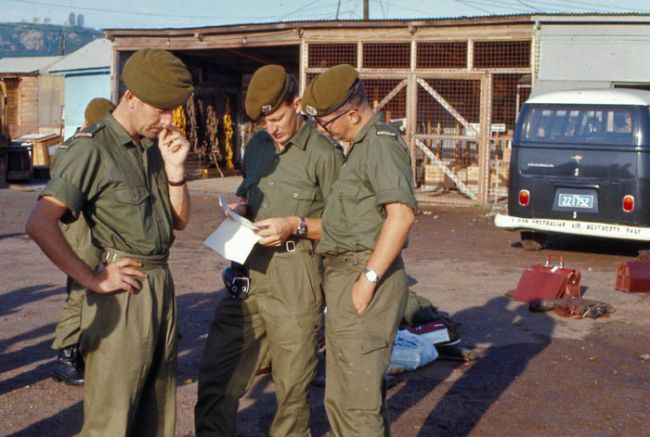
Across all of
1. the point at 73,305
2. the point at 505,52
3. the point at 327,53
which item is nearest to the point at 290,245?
the point at 73,305

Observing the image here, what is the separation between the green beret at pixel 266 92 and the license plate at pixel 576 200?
7.89 metres

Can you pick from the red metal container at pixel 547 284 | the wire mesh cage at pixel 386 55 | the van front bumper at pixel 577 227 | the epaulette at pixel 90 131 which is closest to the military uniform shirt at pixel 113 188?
the epaulette at pixel 90 131

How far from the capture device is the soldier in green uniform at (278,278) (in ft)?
16.1

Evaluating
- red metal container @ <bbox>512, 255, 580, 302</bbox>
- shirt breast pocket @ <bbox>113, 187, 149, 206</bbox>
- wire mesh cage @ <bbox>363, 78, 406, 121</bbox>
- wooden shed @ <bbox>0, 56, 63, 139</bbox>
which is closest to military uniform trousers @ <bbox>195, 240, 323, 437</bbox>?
shirt breast pocket @ <bbox>113, 187, 149, 206</bbox>

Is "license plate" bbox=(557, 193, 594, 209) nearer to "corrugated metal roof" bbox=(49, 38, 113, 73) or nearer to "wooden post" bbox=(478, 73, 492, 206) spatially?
"wooden post" bbox=(478, 73, 492, 206)

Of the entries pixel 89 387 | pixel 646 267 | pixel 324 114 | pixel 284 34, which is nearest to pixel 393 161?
pixel 324 114

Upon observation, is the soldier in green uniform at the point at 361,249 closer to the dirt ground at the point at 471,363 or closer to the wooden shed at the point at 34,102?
the dirt ground at the point at 471,363

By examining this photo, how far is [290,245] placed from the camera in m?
4.96

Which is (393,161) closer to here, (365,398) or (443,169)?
(365,398)

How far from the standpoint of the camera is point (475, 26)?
18688 mm

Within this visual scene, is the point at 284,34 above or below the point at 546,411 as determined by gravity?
above

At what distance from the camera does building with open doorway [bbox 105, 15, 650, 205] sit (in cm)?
1792

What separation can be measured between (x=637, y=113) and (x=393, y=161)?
8.65m

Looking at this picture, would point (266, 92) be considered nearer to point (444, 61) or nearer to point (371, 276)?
point (371, 276)
